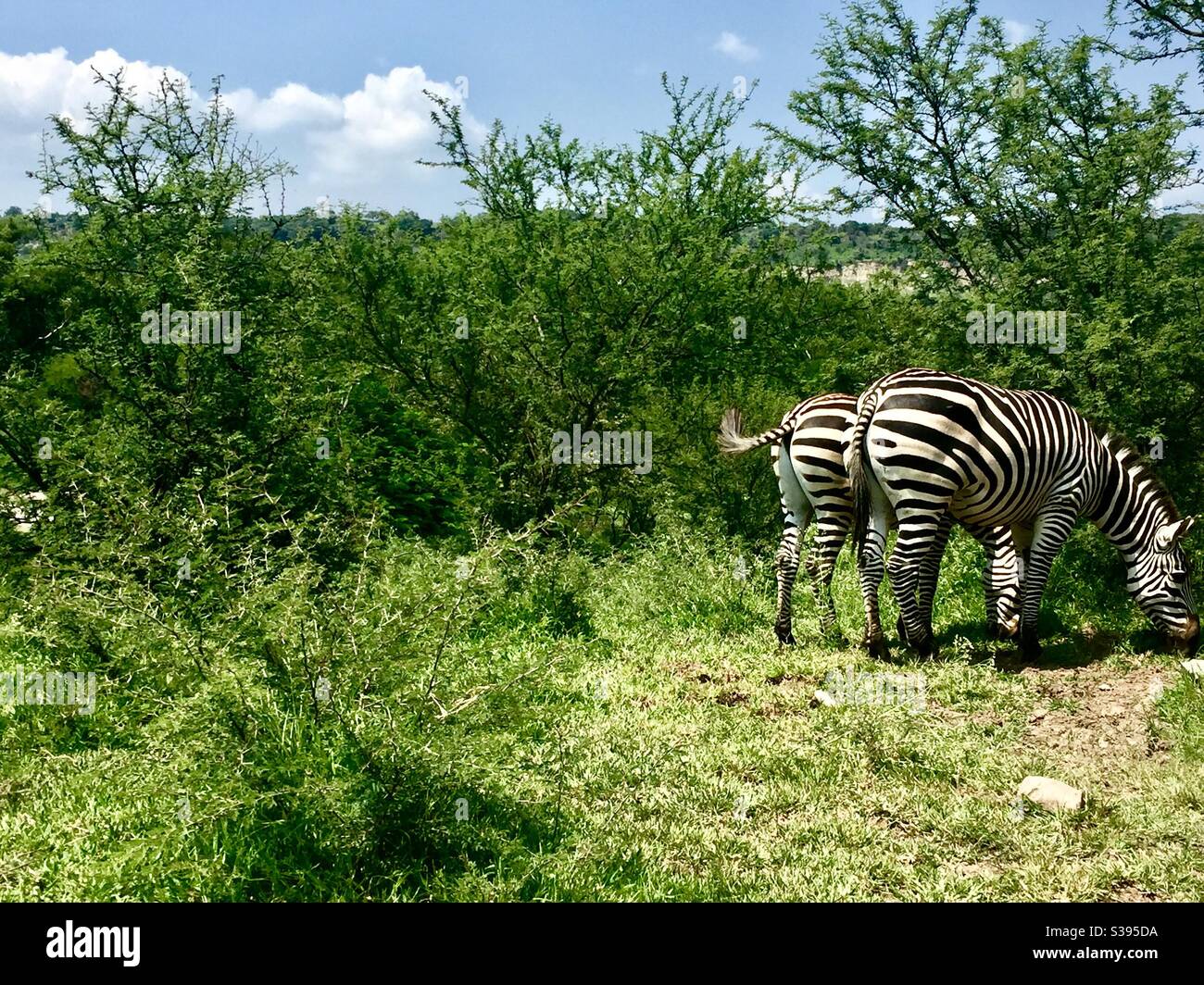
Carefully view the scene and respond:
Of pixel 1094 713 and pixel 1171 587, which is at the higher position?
pixel 1171 587

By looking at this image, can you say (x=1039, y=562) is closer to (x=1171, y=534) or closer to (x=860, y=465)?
(x=1171, y=534)

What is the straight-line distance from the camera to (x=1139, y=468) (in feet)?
27.9

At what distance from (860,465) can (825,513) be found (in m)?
0.85

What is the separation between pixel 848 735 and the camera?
6.48 metres

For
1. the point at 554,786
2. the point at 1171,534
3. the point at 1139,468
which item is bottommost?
the point at 554,786

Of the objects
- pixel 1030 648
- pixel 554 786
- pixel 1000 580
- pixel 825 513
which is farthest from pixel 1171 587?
pixel 554 786

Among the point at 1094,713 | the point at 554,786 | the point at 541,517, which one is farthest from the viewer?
the point at 541,517

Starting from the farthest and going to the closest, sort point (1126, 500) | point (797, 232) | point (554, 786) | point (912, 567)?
point (797, 232)
point (1126, 500)
point (912, 567)
point (554, 786)

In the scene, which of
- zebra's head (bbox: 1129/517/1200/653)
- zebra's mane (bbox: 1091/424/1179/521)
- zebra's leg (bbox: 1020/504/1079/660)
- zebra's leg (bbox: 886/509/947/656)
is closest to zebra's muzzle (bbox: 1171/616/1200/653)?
zebra's head (bbox: 1129/517/1200/653)

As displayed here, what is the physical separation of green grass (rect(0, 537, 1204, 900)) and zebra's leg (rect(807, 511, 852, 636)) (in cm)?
168

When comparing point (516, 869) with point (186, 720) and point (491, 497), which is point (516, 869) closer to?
point (186, 720)

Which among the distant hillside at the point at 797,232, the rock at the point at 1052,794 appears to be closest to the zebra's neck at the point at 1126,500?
the rock at the point at 1052,794
